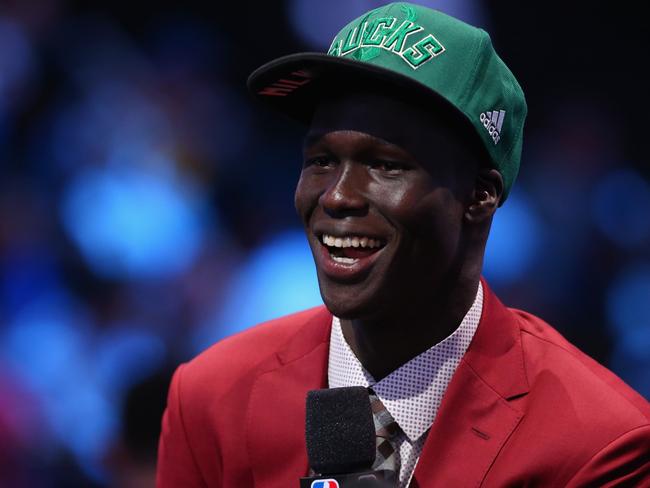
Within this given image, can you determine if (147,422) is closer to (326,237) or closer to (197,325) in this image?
(197,325)

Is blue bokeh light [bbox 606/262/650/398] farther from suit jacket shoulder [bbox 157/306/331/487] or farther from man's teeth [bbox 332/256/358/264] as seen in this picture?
man's teeth [bbox 332/256/358/264]

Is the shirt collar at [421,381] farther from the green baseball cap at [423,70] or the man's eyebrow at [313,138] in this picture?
the man's eyebrow at [313,138]

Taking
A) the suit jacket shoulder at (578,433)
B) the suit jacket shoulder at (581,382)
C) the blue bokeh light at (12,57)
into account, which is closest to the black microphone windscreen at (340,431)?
the suit jacket shoulder at (578,433)

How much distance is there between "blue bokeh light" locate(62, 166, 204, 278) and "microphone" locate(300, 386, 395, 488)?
1.90m

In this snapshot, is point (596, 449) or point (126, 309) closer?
point (596, 449)

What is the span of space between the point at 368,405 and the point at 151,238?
1971 millimetres

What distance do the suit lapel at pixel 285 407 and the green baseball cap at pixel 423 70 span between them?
436mm

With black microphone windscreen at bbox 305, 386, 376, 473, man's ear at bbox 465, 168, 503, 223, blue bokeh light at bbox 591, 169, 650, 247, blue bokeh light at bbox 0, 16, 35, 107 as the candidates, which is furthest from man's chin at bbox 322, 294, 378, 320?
blue bokeh light at bbox 0, 16, 35, 107

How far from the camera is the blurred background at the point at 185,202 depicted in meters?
3.16

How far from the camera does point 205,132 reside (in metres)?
3.29

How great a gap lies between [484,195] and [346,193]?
25 cm

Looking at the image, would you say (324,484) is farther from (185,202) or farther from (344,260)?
(185,202)

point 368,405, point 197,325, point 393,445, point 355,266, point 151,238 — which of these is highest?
point 355,266

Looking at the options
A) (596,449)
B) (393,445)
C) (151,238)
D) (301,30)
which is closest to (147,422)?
(151,238)
